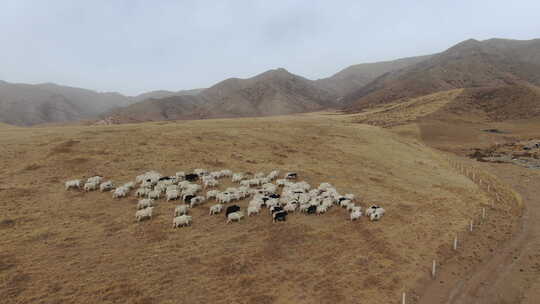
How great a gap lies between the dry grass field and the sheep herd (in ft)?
1.83

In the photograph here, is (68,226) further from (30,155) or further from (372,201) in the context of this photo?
(372,201)

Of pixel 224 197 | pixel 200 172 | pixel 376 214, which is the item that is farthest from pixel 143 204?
pixel 376 214

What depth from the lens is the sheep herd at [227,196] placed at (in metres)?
16.7

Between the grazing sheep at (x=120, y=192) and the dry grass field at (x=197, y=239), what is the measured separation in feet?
1.58

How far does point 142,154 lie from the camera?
A: 2645 centimetres

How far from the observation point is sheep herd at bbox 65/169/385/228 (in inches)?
658

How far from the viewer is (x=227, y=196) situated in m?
18.7

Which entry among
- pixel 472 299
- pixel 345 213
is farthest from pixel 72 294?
pixel 472 299

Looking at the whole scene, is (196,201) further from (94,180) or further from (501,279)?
(501,279)

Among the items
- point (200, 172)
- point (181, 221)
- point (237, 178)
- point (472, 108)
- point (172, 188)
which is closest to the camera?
point (181, 221)

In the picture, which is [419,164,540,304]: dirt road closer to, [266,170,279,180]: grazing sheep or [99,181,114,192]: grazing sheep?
[266,170,279,180]: grazing sheep

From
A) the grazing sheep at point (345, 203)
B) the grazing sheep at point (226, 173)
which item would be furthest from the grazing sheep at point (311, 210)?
the grazing sheep at point (226, 173)

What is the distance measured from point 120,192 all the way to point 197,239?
785cm

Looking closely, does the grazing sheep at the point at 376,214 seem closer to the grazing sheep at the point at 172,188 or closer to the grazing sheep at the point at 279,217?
the grazing sheep at the point at 279,217
